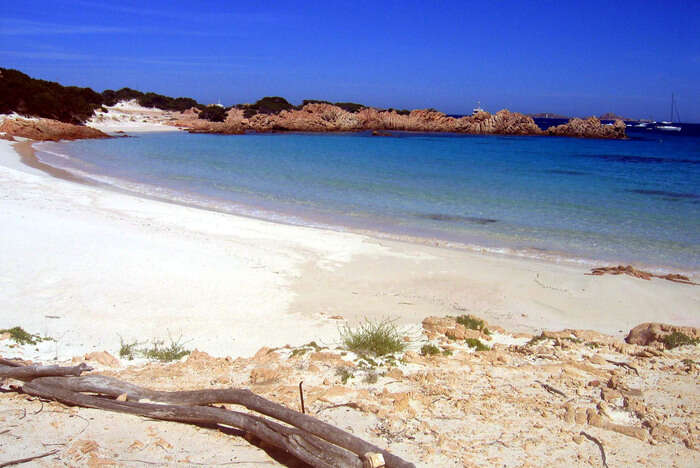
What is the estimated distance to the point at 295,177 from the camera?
22312 millimetres

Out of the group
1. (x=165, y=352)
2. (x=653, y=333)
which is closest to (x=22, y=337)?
(x=165, y=352)

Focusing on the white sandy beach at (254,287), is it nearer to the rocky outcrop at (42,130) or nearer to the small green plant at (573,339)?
the small green plant at (573,339)

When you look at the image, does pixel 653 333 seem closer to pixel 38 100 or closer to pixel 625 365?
pixel 625 365

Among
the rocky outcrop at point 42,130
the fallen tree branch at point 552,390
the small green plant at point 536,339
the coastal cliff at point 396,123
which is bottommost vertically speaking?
the small green plant at point 536,339

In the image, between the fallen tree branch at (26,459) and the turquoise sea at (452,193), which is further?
the turquoise sea at (452,193)

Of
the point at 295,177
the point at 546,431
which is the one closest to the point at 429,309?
the point at 546,431

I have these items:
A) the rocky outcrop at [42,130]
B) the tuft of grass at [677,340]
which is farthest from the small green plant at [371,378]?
the rocky outcrop at [42,130]

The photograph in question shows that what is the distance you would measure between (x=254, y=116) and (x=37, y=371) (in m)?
63.8

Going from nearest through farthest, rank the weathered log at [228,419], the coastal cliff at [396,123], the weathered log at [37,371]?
the weathered log at [228,419] → the weathered log at [37,371] → the coastal cliff at [396,123]

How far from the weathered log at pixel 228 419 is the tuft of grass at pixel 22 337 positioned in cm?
150

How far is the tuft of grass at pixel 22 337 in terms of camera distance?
5.07m

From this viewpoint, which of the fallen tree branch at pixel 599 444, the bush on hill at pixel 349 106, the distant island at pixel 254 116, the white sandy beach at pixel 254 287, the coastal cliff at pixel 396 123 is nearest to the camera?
the fallen tree branch at pixel 599 444

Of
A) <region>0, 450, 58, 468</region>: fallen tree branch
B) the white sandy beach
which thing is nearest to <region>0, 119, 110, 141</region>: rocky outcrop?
the white sandy beach

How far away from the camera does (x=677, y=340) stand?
5418 millimetres
